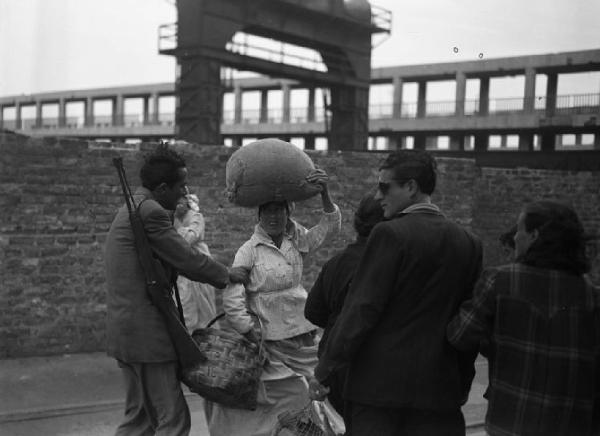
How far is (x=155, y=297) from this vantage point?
3797mm

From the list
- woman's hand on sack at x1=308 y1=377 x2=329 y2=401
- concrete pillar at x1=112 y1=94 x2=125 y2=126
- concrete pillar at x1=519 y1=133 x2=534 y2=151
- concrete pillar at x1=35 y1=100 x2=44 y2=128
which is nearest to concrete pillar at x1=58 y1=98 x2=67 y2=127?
concrete pillar at x1=35 y1=100 x2=44 y2=128

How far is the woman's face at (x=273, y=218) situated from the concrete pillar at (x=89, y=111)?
3364cm

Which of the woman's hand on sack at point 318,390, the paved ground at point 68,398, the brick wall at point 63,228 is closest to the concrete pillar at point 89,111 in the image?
the brick wall at point 63,228

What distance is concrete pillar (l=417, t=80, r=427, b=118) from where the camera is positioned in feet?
83.9

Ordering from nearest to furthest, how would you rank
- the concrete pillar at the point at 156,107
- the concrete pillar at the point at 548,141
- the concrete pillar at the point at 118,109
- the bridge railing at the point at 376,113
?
the bridge railing at the point at 376,113 < the concrete pillar at the point at 548,141 < the concrete pillar at the point at 156,107 < the concrete pillar at the point at 118,109

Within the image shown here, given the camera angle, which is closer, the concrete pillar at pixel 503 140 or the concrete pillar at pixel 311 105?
the concrete pillar at pixel 503 140

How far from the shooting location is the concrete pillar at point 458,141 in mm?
27438

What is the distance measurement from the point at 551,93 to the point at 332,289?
15.6 meters

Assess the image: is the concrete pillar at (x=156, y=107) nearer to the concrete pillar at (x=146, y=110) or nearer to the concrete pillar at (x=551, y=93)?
the concrete pillar at (x=146, y=110)

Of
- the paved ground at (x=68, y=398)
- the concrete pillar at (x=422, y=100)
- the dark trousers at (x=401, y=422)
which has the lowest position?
the paved ground at (x=68, y=398)

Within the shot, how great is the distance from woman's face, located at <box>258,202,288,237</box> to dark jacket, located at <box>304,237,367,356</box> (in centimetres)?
80

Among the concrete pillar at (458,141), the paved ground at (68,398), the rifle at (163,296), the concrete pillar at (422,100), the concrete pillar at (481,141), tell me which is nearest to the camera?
the rifle at (163,296)

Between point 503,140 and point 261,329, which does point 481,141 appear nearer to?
point 503,140

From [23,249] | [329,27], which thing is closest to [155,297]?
[23,249]
